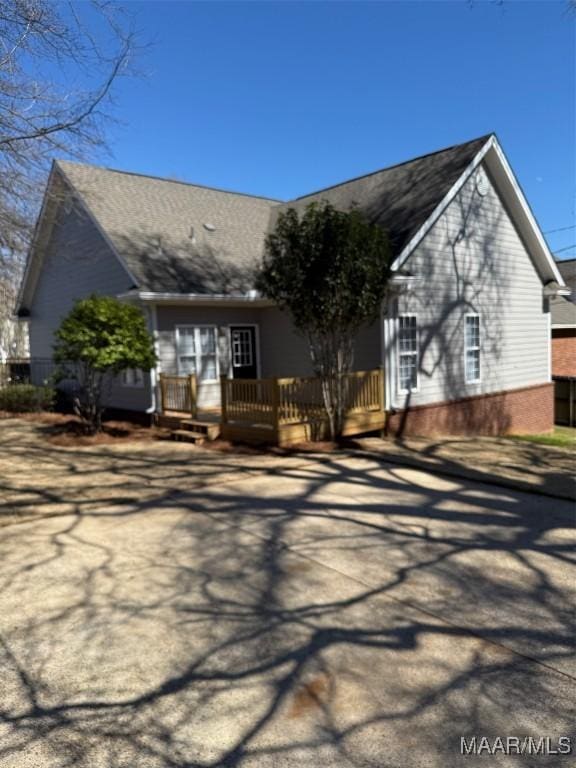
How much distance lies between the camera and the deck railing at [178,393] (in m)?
12.5

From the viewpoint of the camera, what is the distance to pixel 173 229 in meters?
15.3

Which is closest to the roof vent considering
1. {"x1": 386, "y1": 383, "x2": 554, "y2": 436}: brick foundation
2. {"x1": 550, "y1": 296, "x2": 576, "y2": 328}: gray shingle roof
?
{"x1": 386, "y1": 383, "x2": 554, "y2": 436}: brick foundation

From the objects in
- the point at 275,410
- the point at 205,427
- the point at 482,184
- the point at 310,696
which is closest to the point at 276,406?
the point at 275,410

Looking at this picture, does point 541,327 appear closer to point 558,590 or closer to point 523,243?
point 523,243

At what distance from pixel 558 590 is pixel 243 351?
11530 millimetres

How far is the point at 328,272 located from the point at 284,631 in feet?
24.1

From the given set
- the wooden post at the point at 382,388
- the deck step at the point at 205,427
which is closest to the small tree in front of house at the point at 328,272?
the wooden post at the point at 382,388

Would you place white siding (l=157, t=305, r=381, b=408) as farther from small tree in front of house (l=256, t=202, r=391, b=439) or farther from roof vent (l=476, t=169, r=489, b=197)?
roof vent (l=476, t=169, r=489, b=197)

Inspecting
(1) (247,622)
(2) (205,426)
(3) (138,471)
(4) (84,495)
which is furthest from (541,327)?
(1) (247,622)

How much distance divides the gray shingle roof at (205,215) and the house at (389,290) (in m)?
0.05

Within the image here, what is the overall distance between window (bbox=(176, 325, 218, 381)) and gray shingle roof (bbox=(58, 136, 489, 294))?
119 cm

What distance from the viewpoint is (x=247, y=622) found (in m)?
4.10

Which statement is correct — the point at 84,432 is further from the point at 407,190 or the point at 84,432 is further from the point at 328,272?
the point at 407,190

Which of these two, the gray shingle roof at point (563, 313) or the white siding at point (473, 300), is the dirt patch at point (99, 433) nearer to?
the white siding at point (473, 300)
